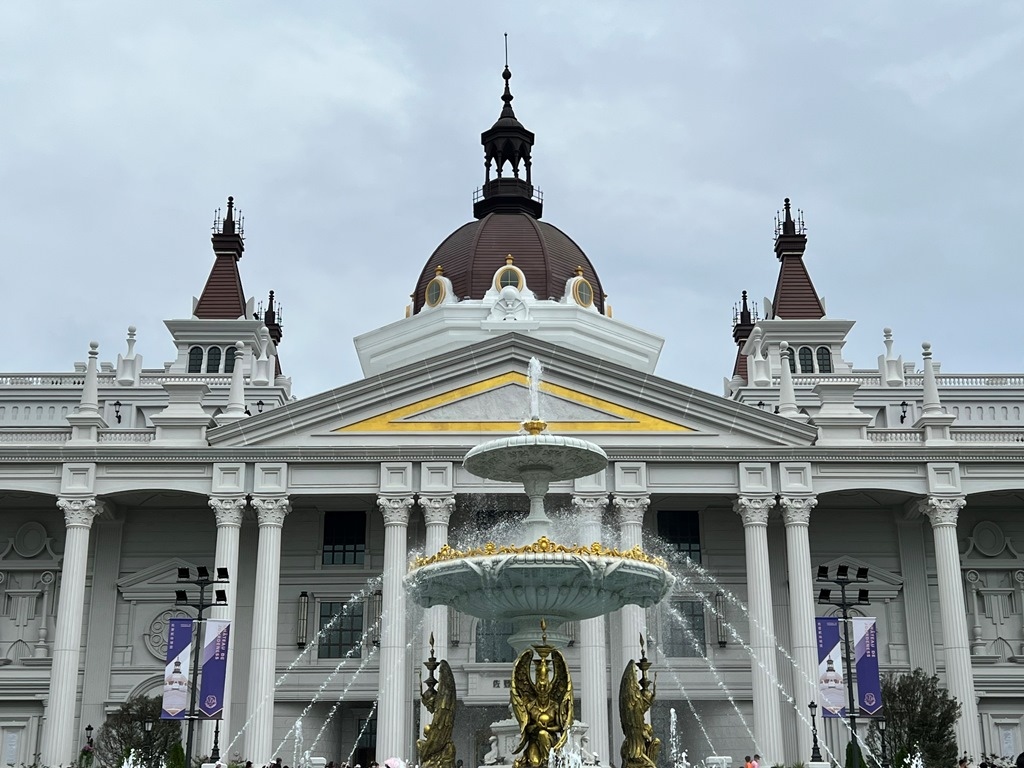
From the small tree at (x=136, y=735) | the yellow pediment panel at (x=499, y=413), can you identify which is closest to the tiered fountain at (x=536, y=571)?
the small tree at (x=136, y=735)

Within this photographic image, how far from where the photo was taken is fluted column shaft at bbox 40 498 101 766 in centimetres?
4003

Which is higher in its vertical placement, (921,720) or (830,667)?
(830,667)

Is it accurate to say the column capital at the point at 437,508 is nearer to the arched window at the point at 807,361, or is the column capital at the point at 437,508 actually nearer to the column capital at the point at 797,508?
the column capital at the point at 797,508

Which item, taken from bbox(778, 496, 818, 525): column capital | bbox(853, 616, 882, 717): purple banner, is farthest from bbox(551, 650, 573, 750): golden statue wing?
bbox(778, 496, 818, 525): column capital

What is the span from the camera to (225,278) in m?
67.6

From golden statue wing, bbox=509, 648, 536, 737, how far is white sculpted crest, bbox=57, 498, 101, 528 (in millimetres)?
26313

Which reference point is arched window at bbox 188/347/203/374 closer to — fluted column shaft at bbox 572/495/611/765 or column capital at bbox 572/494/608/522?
fluted column shaft at bbox 572/495/611/765

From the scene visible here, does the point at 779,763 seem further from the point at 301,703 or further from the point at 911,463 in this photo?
the point at 301,703

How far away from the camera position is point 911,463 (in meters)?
43.2

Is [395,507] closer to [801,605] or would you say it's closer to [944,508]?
[801,605]

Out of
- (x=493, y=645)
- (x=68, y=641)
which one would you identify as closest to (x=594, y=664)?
(x=493, y=645)

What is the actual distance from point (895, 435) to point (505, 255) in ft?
81.8

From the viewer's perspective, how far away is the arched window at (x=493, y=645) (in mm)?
43188

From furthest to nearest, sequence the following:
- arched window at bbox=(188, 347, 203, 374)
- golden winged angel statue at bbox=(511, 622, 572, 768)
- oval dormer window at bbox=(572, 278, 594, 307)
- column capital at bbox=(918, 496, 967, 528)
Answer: arched window at bbox=(188, 347, 203, 374), oval dormer window at bbox=(572, 278, 594, 307), column capital at bbox=(918, 496, 967, 528), golden winged angel statue at bbox=(511, 622, 572, 768)
